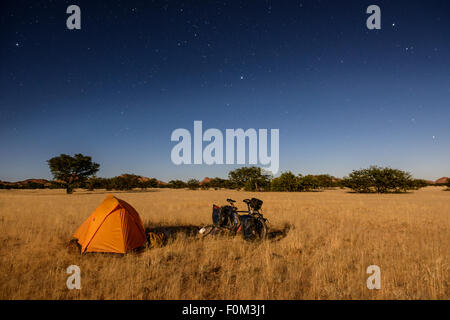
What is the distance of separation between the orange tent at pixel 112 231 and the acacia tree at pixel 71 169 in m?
47.6

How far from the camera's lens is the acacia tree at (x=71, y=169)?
45.0m

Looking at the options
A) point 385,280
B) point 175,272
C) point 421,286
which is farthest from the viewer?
point 175,272

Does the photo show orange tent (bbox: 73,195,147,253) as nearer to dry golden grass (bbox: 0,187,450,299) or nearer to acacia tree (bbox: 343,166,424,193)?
dry golden grass (bbox: 0,187,450,299)

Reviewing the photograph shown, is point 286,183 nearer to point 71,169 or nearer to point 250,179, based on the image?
point 250,179

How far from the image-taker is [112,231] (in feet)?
21.1

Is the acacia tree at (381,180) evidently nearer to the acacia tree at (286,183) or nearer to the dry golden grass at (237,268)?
the acacia tree at (286,183)

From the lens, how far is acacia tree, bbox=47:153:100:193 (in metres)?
45.0

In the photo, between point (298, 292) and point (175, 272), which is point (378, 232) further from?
point (175, 272)

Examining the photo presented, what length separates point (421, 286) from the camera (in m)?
4.29

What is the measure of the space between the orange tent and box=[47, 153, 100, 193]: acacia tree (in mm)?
47604

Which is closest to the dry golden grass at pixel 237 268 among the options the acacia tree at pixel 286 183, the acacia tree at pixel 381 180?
the acacia tree at pixel 381 180

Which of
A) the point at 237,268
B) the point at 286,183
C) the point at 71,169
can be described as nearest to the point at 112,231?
the point at 237,268

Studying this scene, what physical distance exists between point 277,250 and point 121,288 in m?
4.34
